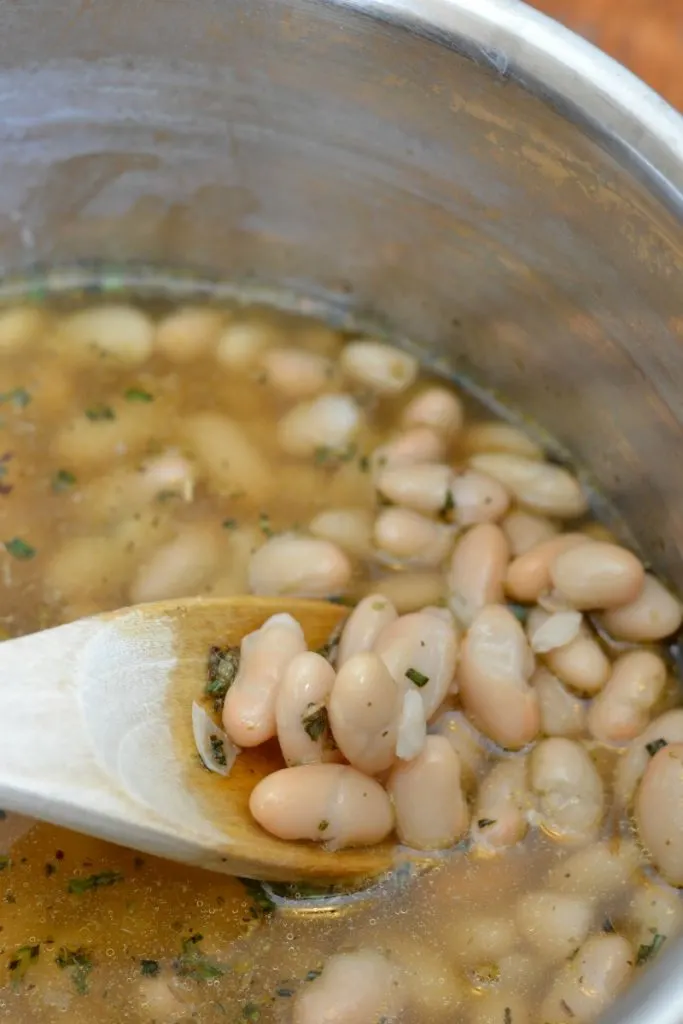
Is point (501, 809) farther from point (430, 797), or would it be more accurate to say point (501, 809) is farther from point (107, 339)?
point (107, 339)

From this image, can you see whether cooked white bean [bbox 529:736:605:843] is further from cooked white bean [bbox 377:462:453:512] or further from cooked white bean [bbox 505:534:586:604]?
cooked white bean [bbox 377:462:453:512]

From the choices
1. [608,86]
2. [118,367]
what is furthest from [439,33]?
[118,367]

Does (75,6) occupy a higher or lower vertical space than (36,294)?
higher

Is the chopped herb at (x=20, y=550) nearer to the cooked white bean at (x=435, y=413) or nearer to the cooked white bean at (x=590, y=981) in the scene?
the cooked white bean at (x=435, y=413)

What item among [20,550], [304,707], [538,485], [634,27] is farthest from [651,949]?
[634,27]

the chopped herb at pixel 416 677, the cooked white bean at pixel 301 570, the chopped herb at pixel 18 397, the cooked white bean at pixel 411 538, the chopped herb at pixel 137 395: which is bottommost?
the chopped herb at pixel 18 397

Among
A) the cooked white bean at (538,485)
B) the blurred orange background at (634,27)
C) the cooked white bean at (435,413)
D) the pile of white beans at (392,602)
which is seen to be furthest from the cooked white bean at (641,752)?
the blurred orange background at (634,27)

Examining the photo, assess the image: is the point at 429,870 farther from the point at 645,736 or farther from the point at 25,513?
the point at 25,513

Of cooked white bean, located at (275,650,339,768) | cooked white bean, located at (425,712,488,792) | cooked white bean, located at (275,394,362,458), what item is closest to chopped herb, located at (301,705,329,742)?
cooked white bean, located at (275,650,339,768)
